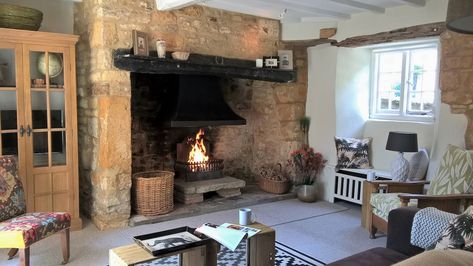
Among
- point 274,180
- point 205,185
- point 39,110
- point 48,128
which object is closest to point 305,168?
point 274,180

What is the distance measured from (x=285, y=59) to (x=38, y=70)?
120 inches

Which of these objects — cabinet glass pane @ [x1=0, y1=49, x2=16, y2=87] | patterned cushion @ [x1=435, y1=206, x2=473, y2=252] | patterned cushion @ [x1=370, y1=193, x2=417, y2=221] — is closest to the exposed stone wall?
patterned cushion @ [x1=370, y1=193, x2=417, y2=221]

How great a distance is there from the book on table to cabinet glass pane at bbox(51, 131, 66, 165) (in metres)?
2.04

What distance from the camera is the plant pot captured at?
519cm

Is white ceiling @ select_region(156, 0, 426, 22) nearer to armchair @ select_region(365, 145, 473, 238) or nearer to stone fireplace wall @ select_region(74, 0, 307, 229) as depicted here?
stone fireplace wall @ select_region(74, 0, 307, 229)

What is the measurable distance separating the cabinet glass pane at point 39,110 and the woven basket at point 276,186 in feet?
9.69

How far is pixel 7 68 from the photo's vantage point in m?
3.63

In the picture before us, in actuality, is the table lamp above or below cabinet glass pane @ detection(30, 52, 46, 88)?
below

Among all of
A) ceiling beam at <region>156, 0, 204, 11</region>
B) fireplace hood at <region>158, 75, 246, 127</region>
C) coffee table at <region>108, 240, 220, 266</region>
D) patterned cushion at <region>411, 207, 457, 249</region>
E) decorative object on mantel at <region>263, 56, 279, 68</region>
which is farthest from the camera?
decorative object on mantel at <region>263, 56, 279, 68</region>

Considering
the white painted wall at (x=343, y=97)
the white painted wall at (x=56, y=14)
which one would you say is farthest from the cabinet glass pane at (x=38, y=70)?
the white painted wall at (x=343, y=97)

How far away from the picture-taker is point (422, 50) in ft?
16.1

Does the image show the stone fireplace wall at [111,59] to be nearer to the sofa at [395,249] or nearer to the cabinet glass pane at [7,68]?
the cabinet glass pane at [7,68]

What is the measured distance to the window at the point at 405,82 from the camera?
4836 millimetres

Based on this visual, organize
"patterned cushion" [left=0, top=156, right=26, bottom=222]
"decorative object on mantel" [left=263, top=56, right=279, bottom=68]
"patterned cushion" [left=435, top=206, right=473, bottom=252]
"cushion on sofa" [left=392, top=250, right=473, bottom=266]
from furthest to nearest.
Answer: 1. "decorative object on mantel" [left=263, top=56, right=279, bottom=68]
2. "patterned cushion" [left=0, top=156, right=26, bottom=222]
3. "patterned cushion" [left=435, top=206, right=473, bottom=252]
4. "cushion on sofa" [left=392, top=250, right=473, bottom=266]
